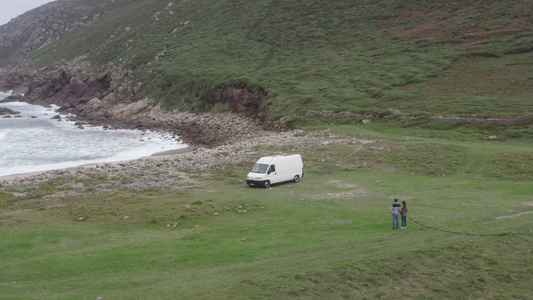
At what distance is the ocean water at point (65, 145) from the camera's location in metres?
55.9

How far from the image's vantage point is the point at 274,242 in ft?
68.9

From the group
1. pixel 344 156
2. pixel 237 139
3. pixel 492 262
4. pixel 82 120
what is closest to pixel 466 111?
pixel 344 156

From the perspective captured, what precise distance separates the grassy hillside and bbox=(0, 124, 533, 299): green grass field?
1288 inches

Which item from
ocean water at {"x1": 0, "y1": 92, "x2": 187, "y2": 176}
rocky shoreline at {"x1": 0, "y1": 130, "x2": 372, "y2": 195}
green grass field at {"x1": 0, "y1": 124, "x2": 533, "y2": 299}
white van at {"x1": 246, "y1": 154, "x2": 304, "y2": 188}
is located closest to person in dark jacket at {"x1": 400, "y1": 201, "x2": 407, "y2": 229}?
green grass field at {"x1": 0, "y1": 124, "x2": 533, "y2": 299}

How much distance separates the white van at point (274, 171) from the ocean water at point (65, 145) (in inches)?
1146

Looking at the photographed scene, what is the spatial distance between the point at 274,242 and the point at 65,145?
2236 inches

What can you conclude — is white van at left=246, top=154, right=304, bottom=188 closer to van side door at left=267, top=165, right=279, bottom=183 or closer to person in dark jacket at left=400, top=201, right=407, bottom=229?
van side door at left=267, top=165, right=279, bottom=183

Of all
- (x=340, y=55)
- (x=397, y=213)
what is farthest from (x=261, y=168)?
(x=340, y=55)

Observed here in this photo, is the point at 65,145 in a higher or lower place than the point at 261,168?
higher

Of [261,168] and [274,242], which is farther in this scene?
[261,168]

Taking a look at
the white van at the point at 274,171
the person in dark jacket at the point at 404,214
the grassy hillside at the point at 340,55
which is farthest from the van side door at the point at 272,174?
the grassy hillside at the point at 340,55

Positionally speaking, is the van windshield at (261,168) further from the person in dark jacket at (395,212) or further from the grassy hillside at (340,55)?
→ the grassy hillside at (340,55)

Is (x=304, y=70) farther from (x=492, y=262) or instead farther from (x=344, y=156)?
(x=492, y=262)

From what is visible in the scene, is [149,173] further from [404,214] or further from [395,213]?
[404,214]
